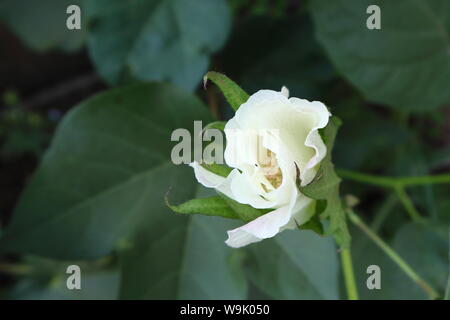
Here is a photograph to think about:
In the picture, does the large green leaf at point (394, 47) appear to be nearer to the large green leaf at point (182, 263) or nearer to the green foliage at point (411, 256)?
the green foliage at point (411, 256)

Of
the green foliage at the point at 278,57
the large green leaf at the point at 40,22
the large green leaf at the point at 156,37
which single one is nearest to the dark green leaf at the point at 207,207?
the large green leaf at the point at 156,37

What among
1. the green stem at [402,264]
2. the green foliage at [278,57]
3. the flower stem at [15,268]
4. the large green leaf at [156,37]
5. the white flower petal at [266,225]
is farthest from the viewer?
the flower stem at [15,268]

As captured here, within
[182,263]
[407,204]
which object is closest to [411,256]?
[407,204]

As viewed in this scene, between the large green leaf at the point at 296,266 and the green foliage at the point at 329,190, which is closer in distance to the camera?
the green foliage at the point at 329,190

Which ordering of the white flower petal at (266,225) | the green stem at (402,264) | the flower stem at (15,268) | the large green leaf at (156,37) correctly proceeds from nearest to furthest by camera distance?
the white flower petal at (266,225), the green stem at (402,264), the large green leaf at (156,37), the flower stem at (15,268)

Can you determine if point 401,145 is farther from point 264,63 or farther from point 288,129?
point 288,129

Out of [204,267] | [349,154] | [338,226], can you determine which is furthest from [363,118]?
[338,226]

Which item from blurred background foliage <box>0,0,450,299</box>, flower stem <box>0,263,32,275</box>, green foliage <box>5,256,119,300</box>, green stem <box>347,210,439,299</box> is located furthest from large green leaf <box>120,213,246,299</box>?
flower stem <box>0,263,32,275</box>
